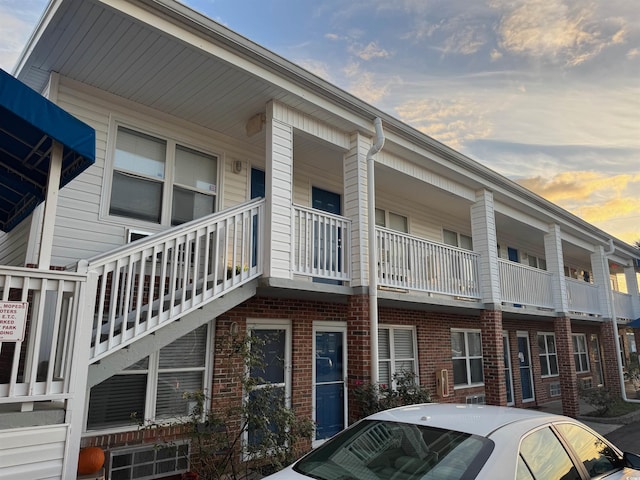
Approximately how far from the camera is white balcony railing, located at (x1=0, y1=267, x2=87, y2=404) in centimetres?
342

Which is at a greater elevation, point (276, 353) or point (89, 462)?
point (276, 353)

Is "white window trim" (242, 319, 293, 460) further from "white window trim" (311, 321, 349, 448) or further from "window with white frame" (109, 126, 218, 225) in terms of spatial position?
"window with white frame" (109, 126, 218, 225)

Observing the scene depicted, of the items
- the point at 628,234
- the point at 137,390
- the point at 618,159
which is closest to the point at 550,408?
the point at 618,159

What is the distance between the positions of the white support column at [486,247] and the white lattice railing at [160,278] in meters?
6.04

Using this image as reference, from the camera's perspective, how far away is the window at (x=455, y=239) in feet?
41.7

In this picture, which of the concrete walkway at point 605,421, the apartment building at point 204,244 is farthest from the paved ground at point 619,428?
the apartment building at point 204,244

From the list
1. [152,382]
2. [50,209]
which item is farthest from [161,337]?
[50,209]

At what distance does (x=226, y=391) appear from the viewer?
21.9ft

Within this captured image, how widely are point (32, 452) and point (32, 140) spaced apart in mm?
2726

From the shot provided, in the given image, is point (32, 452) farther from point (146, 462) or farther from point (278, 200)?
point (278, 200)

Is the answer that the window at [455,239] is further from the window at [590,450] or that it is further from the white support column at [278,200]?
the window at [590,450]

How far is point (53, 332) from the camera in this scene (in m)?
3.66

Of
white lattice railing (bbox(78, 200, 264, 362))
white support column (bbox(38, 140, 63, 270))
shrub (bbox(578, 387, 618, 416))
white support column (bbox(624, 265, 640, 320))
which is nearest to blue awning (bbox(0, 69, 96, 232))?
white support column (bbox(38, 140, 63, 270))

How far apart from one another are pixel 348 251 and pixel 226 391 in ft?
9.84
